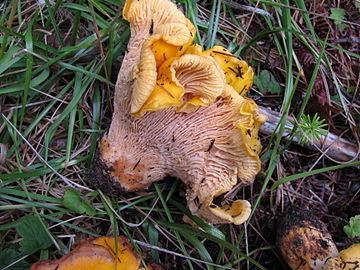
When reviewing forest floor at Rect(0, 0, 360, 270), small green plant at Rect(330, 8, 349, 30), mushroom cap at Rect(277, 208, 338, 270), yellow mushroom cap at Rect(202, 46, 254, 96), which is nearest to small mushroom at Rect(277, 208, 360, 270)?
mushroom cap at Rect(277, 208, 338, 270)

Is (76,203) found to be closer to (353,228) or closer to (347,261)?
(347,261)

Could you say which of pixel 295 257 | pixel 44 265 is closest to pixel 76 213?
pixel 44 265

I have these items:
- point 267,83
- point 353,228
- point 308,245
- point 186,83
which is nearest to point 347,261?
point 308,245

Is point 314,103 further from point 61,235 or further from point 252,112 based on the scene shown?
point 61,235

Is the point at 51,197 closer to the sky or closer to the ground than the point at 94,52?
closer to the ground

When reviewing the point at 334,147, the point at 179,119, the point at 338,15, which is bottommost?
the point at 334,147
